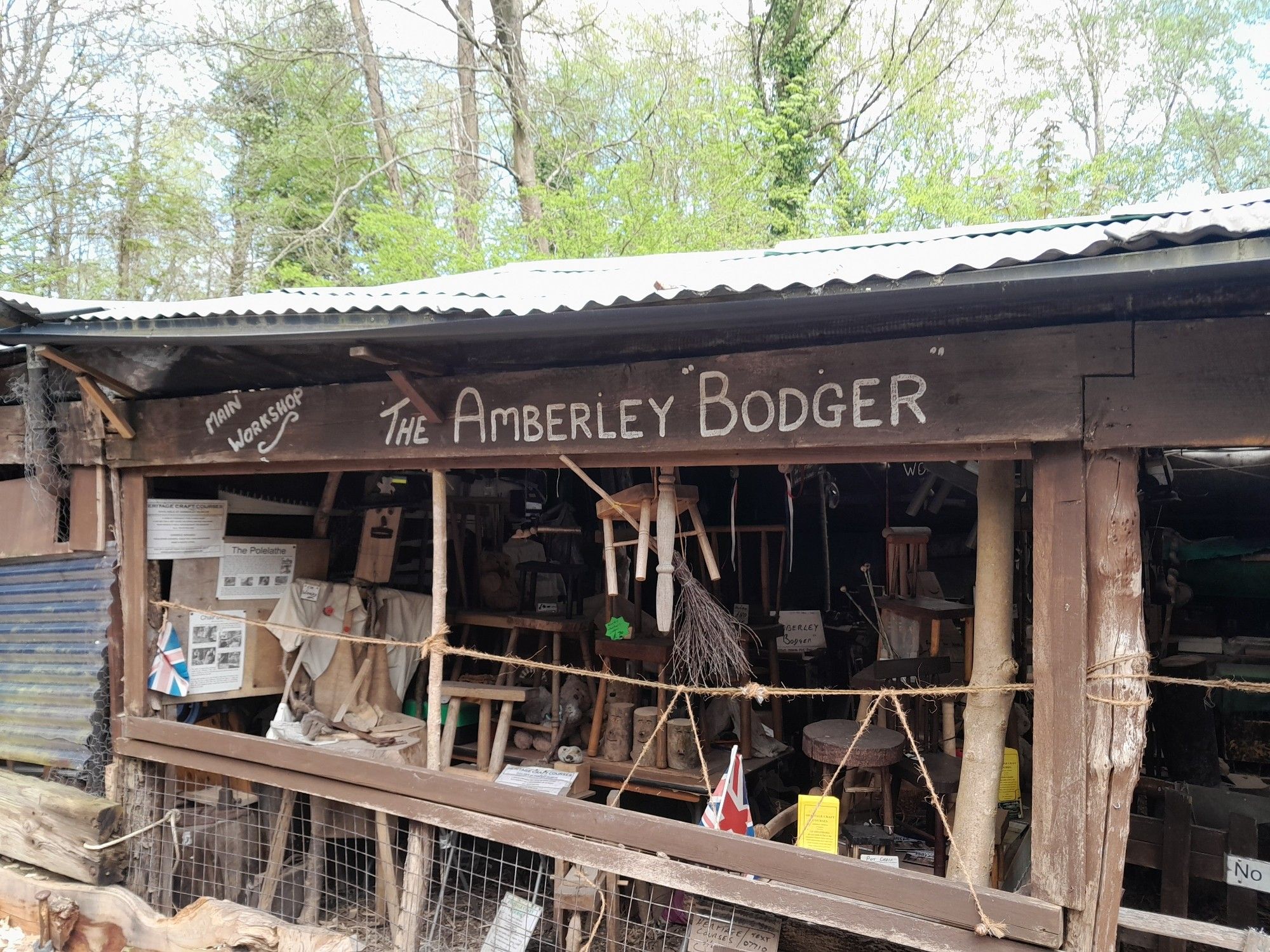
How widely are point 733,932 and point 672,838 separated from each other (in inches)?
26.0

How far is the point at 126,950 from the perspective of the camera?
4.57m

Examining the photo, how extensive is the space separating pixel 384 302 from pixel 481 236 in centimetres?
1218

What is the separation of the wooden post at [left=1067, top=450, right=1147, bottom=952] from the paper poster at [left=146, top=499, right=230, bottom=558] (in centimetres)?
487

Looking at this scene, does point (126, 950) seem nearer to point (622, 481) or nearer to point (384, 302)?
point (384, 302)

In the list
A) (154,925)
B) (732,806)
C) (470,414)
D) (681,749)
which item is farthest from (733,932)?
(154,925)

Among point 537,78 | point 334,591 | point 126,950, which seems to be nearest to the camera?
point 126,950

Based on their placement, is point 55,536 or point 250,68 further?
point 250,68

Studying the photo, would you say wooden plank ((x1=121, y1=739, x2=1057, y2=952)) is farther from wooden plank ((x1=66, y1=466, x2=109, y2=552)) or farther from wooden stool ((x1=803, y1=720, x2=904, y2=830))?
wooden plank ((x1=66, y1=466, x2=109, y2=552))

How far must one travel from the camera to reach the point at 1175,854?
4117 millimetres

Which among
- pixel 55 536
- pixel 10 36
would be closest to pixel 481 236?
pixel 10 36

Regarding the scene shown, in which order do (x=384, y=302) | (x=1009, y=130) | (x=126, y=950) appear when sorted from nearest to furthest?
1. (x=384, y=302)
2. (x=126, y=950)
3. (x=1009, y=130)

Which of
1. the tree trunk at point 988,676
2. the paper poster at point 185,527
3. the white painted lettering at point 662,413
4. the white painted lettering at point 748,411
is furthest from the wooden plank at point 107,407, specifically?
the tree trunk at point 988,676

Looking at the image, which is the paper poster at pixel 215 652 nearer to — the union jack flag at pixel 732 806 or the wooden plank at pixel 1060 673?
the union jack flag at pixel 732 806

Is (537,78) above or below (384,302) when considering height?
above
